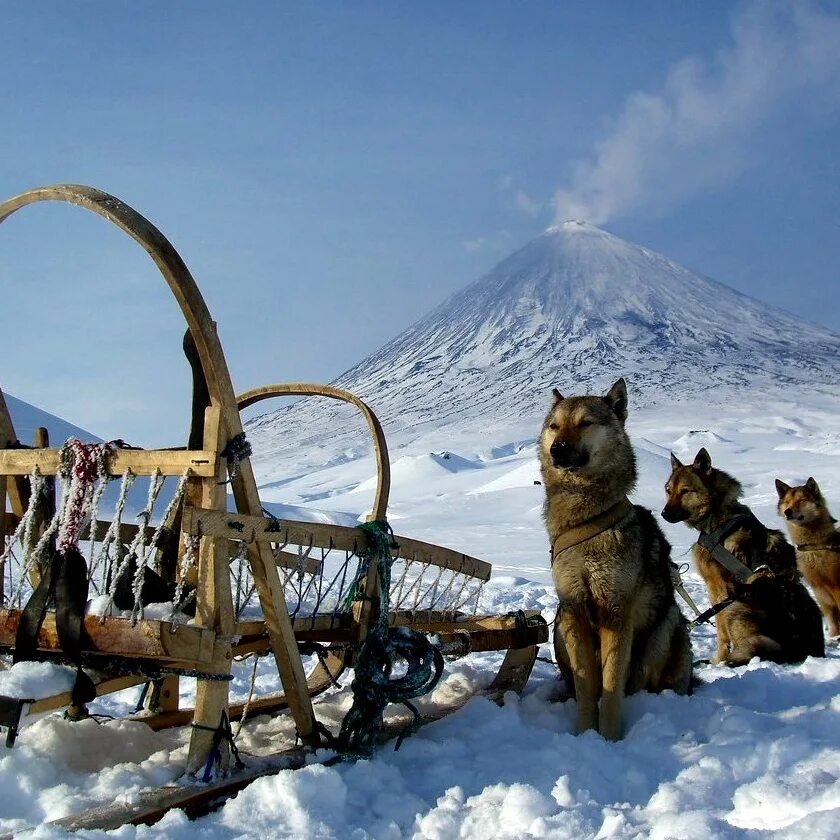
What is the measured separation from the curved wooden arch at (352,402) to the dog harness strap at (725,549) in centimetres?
320

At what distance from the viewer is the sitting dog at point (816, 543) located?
324 inches

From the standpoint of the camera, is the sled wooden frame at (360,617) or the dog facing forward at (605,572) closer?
the sled wooden frame at (360,617)

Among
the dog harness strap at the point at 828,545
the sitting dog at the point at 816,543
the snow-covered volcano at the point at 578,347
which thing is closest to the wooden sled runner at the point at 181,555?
the sitting dog at the point at 816,543

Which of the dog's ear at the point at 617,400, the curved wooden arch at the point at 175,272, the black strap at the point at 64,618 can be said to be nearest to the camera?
the black strap at the point at 64,618

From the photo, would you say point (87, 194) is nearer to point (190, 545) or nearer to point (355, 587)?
point (190, 545)

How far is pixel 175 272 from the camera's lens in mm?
3244

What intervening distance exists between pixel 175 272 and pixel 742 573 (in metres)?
4.82

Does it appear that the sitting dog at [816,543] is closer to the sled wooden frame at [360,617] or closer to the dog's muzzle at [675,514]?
the dog's muzzle at [675,514]

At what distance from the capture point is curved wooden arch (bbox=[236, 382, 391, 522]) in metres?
4.32

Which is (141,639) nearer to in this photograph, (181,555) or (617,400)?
(181,555)

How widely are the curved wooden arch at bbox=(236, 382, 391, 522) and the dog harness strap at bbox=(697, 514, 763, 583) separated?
10.5 ft

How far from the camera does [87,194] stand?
3207 millimetres

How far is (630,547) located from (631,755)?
3.64 feet

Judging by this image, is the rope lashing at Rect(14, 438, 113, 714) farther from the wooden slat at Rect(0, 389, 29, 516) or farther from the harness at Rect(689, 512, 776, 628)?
the harness at Rect(689, 512, 776, 628)
